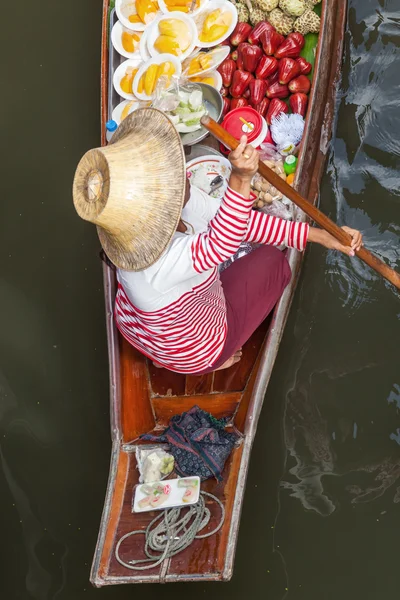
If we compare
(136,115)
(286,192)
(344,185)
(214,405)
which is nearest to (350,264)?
(344,185)

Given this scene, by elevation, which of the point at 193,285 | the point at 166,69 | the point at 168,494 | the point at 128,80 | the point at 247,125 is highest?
the point at 166,69

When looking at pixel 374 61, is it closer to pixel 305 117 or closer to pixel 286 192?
pixel 305 117

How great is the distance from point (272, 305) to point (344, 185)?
4.51ft

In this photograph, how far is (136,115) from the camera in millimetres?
2451

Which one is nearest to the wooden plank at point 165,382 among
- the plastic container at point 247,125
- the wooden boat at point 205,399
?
the wooden boat at point 205,399

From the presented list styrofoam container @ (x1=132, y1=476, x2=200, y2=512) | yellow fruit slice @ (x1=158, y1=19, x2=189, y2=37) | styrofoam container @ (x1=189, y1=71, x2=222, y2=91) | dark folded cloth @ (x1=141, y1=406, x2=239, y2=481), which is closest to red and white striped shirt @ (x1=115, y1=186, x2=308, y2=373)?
dark folded cloth @ (x1=141, y1=406, x2=239, y2=481)

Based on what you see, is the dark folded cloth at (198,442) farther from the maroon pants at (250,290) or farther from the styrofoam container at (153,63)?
the styrofoam container at (153,63)

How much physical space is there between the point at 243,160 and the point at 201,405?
1.64 meters

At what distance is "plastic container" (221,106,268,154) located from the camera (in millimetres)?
3834

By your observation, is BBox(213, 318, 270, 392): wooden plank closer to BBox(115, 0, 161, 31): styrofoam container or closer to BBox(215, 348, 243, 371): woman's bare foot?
BBox(215, 348, 243, 371): woman's bare foot

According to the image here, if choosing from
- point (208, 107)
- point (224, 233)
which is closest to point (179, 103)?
point (224, 233)

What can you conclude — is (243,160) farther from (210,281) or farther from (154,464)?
(154,464)

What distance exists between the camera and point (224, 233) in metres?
2.35

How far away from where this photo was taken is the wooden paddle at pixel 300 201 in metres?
2.27
